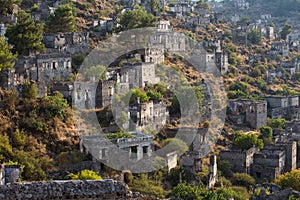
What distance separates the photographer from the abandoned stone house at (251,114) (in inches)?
1467

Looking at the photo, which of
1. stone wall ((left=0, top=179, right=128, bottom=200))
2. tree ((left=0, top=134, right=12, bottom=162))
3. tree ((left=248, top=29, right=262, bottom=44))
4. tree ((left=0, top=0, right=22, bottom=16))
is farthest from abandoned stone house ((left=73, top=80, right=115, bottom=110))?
tree ((left=248, top=29, right=262, bottom=44))

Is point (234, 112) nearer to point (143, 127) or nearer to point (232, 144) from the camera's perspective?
point (232, 144)

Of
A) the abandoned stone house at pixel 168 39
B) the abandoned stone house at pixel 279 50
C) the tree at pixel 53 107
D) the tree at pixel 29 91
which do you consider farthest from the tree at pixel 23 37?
the abandoned stone house at pixel 279 50

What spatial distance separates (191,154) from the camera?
28172 mm

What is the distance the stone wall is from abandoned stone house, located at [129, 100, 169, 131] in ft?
68.6

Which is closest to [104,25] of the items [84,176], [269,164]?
[269,164]

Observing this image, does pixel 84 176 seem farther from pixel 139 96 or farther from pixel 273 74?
pixel 273 74

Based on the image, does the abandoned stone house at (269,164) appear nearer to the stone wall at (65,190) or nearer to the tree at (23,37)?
the tree at (23,37)

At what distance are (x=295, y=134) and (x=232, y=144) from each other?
172 inches

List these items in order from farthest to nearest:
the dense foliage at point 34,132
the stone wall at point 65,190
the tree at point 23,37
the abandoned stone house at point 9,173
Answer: the tree at point 23,37 < the dense foliage at point 34,132 < the abandoned stone house at point 9,173 < the stone wall at point 65,190

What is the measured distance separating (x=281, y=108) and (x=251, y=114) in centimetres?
482

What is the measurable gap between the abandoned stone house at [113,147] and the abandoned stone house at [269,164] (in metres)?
6.89

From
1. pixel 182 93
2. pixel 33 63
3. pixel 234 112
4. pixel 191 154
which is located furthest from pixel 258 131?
pixel 33 63

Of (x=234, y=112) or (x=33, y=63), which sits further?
(x=234, y=112)
